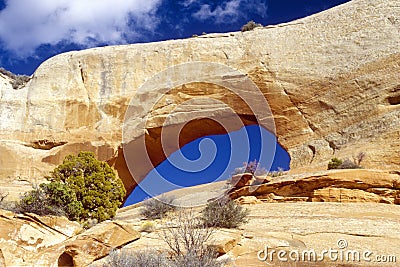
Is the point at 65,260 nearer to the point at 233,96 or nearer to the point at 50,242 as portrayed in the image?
the point at 50,242

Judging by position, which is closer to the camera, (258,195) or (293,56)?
(258,195)

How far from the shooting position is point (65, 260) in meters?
9.62

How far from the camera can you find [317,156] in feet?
63.7

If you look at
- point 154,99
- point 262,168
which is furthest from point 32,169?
point 262,168

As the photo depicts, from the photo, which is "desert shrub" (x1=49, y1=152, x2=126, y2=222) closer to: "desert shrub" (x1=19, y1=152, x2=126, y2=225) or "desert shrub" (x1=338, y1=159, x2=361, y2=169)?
"desert shrub" (x1=19, y1=152, x2=126, y2=225)

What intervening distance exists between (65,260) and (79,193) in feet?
16.5

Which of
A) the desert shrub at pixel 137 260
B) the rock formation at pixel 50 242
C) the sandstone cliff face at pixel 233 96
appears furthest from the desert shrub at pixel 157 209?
the sandstone cliff face at pixel 233 96

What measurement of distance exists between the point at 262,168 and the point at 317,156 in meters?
2.60

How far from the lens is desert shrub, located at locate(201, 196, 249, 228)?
36.8ft

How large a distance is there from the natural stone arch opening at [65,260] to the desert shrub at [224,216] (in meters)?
2.91

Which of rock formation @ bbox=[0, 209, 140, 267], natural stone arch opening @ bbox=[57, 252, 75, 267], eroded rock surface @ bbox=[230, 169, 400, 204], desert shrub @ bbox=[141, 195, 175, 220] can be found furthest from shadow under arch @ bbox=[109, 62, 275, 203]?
natural stone arch opening @ bbox=[57, 252, 75, 267]

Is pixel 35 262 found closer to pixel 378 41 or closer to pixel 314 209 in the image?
pixel 314 209

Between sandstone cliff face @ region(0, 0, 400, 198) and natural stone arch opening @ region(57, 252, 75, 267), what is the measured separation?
432 inches

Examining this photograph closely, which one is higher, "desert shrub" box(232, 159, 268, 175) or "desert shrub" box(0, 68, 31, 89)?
"desert shrub" box(0, 68, 31, 89)
